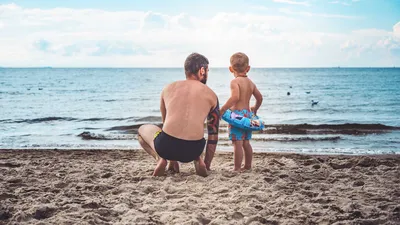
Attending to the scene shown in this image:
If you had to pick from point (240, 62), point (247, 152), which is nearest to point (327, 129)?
point (247, 152)

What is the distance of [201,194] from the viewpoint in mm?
4422

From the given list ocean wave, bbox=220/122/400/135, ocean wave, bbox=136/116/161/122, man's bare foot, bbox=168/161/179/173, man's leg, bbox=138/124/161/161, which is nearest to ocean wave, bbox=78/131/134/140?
ocean wave, bbox=220/122/400/135

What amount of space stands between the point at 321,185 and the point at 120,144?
21.9 feet

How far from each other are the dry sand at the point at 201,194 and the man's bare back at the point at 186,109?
0.68 m

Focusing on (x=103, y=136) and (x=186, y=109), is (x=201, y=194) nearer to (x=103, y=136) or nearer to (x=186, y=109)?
(x=186, y=109)

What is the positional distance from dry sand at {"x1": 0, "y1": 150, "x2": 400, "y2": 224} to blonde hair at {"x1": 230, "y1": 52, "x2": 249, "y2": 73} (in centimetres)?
151

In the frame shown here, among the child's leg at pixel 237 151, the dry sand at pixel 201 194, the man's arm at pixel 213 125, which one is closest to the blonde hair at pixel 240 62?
the man's arm at pixel 213 125

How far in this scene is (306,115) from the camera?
1761cm

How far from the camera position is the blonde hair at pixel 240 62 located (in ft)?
17.8

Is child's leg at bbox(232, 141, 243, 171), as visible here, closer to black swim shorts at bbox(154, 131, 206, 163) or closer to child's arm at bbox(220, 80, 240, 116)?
child's arm at bbox(220, 80, 240, 116)

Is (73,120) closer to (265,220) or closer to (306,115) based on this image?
(306,115)

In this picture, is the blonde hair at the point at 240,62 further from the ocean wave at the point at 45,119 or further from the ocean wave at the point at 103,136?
the ocean wave at the point at 45,119

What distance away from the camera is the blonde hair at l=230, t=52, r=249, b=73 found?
5434 mm

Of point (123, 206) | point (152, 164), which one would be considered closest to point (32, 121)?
point (152, 164)
